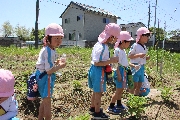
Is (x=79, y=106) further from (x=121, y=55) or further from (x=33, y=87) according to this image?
(x=33, y=87)

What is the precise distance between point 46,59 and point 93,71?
0.94 m

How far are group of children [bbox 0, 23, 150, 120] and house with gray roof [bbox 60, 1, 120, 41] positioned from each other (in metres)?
29.2

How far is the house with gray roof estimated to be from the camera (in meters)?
34.5

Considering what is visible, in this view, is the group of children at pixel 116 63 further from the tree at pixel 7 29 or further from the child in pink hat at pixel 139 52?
the tree at pixel 7 29

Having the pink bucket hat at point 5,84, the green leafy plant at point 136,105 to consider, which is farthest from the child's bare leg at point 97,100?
the pink bucket hat at point 5,84

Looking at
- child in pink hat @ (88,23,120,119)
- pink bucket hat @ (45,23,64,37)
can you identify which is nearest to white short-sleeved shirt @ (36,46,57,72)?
pink bucket hat @ (45,23,64,37)

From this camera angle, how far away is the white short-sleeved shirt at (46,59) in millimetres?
3018

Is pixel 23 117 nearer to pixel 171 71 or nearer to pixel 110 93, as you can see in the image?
pixel 110 93

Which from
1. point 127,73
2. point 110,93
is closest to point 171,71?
point 110,93

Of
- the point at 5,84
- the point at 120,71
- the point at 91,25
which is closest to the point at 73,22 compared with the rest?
the point at 91,25

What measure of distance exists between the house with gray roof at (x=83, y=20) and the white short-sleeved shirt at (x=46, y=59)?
3052cm

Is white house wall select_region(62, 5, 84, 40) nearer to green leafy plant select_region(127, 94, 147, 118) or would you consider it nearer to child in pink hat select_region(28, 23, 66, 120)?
Result: green leafy plant select_region(127, 94, 147, 118)

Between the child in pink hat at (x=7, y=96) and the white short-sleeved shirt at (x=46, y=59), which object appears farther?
the white short-sleeved shirt at (x=46, y=59)

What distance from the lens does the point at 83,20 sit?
34219 mm
